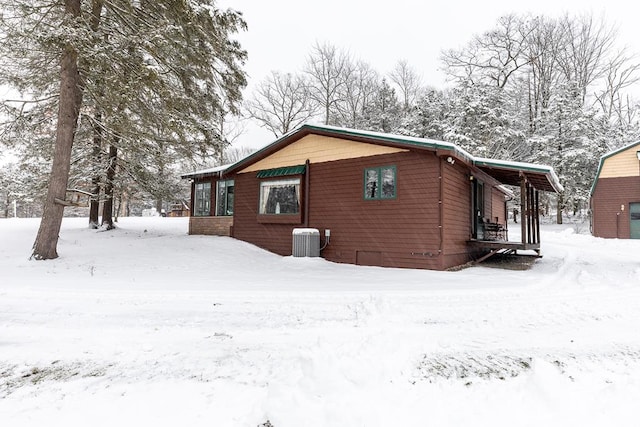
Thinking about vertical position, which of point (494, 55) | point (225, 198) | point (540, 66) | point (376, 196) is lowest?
point (376, 196)

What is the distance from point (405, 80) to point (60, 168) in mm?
29347

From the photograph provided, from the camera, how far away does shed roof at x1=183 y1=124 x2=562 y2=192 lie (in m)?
8.19

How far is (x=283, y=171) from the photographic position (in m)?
11.4

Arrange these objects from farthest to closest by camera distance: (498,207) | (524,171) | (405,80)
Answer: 1. (405,80)
2. (498,207)
3. (524,171)

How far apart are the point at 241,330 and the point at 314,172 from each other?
752 cm

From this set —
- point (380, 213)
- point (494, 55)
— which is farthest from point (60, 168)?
point (494, 55)

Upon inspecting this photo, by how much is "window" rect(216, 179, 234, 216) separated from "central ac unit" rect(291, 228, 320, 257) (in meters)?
4.70

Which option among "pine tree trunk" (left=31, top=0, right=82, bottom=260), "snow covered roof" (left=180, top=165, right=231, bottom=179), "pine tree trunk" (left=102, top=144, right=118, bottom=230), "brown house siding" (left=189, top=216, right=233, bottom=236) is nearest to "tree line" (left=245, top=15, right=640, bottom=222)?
"snow covered roof" (left=180, top=165, right=231, bottom=179)

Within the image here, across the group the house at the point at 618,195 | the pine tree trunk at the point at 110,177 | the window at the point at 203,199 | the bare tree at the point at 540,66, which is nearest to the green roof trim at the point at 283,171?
the window at the point at 203,199

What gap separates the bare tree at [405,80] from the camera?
30969 millimetres

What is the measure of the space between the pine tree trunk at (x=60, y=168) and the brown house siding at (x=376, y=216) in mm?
5998

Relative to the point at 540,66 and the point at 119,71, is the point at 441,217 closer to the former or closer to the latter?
the point at 119,71

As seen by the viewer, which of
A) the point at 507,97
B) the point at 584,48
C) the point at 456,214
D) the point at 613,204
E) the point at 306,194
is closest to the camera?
the point at 456,214

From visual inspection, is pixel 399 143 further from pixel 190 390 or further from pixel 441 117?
pixel 441 117
